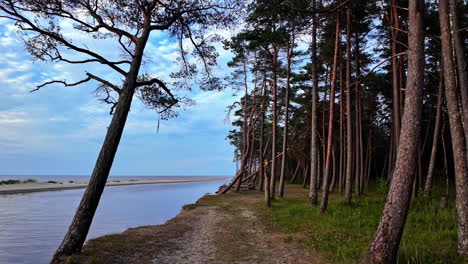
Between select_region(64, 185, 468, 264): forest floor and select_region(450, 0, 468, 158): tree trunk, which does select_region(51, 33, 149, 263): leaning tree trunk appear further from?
select_region(450, 0, 468, 158): tree trunk

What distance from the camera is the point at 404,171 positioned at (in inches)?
196

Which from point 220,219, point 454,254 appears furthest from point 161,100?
point 454,254

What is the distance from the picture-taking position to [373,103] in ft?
70.2

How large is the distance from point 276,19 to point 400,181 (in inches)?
289

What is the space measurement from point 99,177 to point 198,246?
319 cm

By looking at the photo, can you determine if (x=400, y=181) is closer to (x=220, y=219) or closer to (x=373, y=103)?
(x=220, y=219)

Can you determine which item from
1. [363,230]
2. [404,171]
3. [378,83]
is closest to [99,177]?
[404,171]

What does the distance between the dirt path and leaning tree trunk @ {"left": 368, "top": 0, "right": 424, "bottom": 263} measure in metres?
1.46

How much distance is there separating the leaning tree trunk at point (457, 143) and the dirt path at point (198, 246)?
2.89 metres

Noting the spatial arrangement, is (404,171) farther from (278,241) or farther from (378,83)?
(378,83)

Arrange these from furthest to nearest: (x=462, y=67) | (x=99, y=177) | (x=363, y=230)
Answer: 1. (x=363, y=230)
2. (x=462, y=67)
3. (x=99, y=177)

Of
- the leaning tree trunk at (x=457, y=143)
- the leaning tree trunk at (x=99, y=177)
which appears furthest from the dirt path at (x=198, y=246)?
the leaning tree trunk at (x=457, y=143)

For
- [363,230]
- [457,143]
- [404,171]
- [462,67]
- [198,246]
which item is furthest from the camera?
Result: [363,230]

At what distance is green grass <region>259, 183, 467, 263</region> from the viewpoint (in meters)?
5.60
